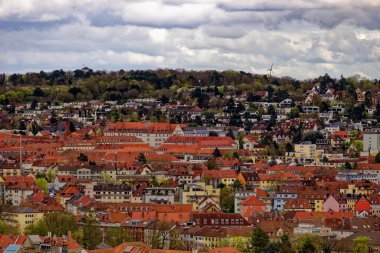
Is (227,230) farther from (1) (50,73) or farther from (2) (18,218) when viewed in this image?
(1) (50,73)

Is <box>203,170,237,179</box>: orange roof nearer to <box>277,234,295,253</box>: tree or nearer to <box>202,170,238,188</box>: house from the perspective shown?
<box>202,170,238,188</box>: house

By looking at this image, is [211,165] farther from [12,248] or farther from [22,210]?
[12,248]

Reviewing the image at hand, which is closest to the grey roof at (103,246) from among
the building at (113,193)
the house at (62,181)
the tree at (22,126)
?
the building at (113,193)

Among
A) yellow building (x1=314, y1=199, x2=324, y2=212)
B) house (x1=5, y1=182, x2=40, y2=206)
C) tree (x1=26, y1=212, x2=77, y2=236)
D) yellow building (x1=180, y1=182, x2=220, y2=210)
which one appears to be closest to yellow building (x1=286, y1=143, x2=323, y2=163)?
yellow building (x1=180, y1=182, x2=220, y2=210)

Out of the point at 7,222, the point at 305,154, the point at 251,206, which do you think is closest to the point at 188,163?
the point at 305,154

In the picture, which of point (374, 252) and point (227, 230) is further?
point (227, 230)

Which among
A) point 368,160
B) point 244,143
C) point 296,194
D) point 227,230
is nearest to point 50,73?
point 244,143

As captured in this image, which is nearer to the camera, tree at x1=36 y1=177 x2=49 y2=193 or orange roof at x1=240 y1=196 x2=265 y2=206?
orange roof at x1=240 y1=196 x2=265 y2=206
